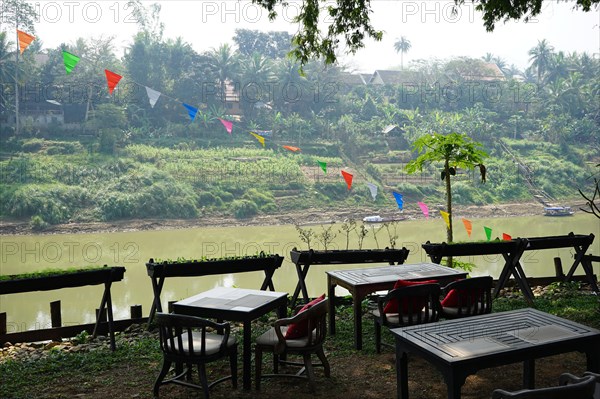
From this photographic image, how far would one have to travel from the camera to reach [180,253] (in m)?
20.9

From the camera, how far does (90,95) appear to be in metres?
35.0

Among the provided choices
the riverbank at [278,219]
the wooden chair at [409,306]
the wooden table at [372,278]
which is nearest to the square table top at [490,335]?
the wooden chair at [409,306]

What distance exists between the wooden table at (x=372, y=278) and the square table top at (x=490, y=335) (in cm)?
138

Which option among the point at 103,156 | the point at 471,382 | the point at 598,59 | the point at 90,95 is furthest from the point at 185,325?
the point at 598,59

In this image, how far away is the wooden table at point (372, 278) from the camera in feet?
15.1

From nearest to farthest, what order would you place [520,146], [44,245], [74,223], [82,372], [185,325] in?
[185,325] → [82,372] → [44,245] → [74,223] → [520,146]

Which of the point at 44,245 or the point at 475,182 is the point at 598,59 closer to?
the point at 475,182

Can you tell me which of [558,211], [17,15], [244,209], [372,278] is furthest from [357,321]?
[17,15]

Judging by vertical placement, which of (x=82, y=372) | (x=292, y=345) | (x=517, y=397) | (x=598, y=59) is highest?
(x=598, y=59)

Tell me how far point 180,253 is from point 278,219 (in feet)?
25.9

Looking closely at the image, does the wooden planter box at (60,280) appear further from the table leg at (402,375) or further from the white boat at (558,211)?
the white boat at (558,211)

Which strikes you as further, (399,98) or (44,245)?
(399,98)

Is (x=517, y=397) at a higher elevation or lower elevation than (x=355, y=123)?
lower

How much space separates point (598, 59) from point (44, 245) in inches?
1781
